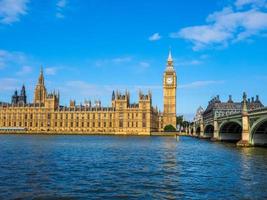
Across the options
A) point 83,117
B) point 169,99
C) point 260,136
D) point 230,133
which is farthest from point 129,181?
point 169,99

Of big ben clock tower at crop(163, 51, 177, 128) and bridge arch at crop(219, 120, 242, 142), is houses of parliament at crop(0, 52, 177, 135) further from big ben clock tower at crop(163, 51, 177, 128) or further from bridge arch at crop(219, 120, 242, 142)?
bridge arch at crop(219, 120, 242, 142)

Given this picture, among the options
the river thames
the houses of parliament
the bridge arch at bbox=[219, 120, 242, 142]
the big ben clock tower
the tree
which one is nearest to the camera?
the river thames

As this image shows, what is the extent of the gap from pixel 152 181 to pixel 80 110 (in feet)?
517

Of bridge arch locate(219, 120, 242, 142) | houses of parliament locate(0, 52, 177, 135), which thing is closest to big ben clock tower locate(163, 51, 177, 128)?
houses of parliament locate(0, 52, 177, 135)

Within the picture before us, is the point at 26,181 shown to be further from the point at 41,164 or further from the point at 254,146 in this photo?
the point at 254,146

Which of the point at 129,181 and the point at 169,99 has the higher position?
the point at 169,99

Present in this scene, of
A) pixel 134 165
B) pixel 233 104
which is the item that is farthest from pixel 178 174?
pixel 233 104

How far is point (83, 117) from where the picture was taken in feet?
591

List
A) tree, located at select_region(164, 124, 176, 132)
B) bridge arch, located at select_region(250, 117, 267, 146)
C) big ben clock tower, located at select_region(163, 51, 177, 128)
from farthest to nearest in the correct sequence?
big ben clock tower, located at select_region(163, 51, 177, 128)
tree, located at select_region(164, 124, 176, 132)
bridge arch, located at select_region(250, 117, 267, 146)

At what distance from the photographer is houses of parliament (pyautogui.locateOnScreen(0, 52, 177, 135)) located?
175 m

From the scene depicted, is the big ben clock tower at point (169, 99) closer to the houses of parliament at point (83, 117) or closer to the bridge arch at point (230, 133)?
the houses of parliament at point (83, 117)

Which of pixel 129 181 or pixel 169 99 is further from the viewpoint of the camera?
pixel 169 99

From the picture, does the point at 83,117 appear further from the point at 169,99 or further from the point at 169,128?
the point at 169,99

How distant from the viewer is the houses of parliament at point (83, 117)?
574ft
